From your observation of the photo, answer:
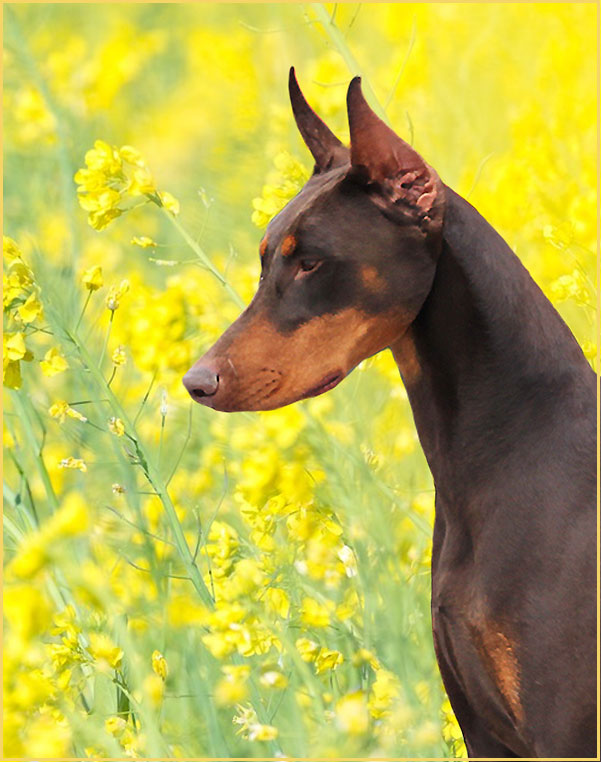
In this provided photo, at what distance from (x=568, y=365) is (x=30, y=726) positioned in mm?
1086

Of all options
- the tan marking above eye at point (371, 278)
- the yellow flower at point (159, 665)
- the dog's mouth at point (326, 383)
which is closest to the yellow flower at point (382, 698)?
the yellow flower at point (159, 665)

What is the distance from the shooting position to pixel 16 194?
405 centimetres

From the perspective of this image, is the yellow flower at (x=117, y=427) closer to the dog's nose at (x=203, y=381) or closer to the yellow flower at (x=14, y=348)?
the yellow flower at (x=14, y=348)

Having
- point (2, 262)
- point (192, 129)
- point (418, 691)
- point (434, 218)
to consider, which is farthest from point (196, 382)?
point (192, 129)

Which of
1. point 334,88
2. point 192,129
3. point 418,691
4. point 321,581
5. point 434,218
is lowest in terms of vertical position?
point 418,691

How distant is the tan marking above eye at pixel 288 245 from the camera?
6.28ft

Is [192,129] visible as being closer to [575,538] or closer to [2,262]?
[2,262]

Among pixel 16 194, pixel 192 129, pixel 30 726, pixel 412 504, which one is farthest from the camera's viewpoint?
pixel 192 129

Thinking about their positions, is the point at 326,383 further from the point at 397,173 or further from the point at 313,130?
the point at 313,130

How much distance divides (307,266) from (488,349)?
32 centimetres

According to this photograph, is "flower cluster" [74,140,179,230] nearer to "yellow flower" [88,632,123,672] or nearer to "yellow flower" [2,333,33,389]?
"yellow flower" [2,333,33,389]

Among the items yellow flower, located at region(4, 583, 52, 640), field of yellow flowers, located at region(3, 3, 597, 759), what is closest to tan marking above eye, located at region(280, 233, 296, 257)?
field of yellow flowers, located at region(3, 3, 597, 759)

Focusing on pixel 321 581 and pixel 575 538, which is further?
pixel 321 581

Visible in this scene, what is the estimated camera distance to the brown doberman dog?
1.83m
